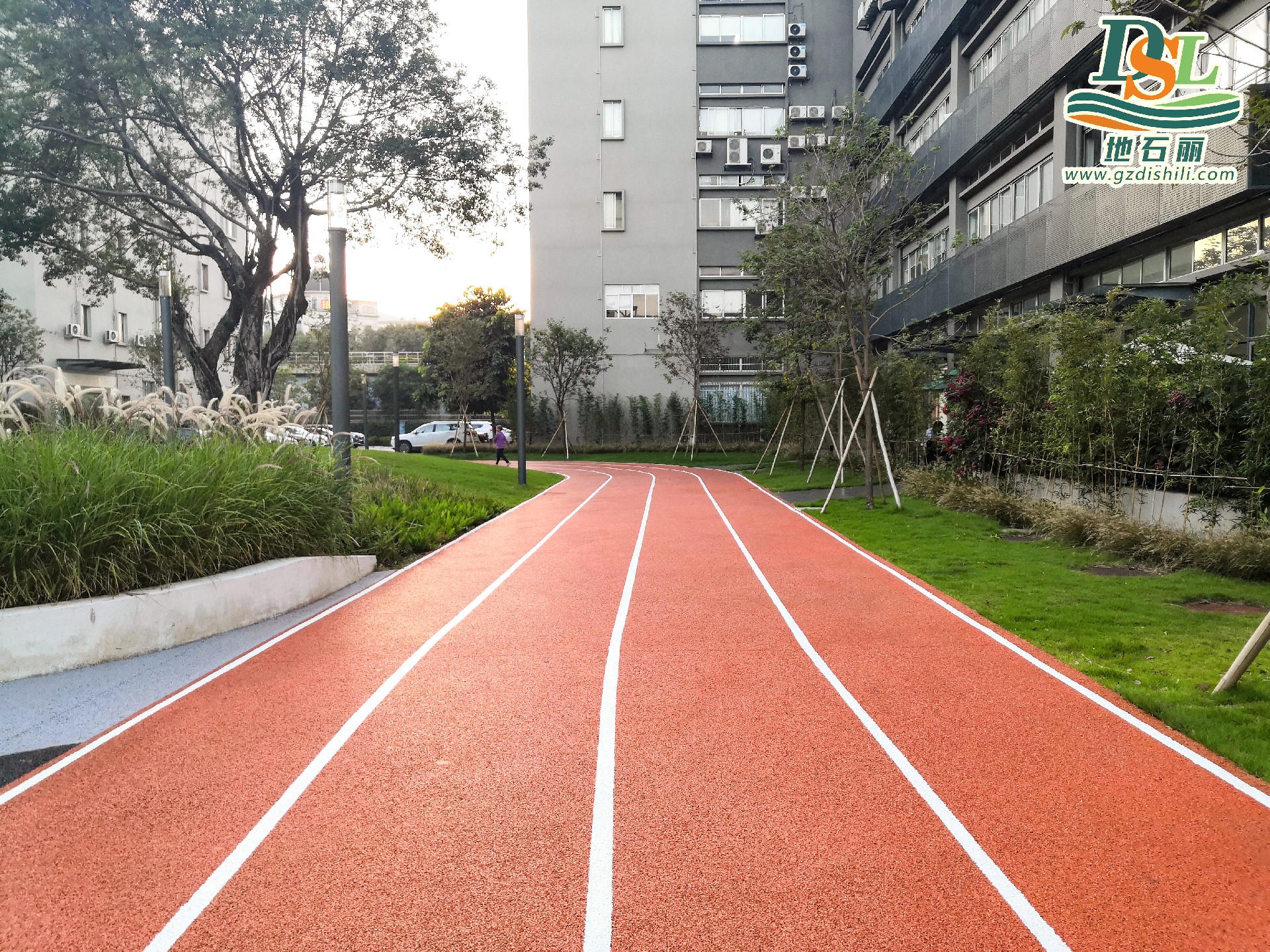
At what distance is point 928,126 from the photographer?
101 feet

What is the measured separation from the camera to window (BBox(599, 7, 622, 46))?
40.1 meters

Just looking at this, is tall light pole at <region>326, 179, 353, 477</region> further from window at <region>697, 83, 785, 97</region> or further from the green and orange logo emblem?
window at <region>697, 83, 785, 97</region>

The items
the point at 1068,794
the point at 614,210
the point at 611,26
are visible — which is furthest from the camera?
the point at 614,210

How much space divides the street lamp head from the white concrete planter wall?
13.7 ft

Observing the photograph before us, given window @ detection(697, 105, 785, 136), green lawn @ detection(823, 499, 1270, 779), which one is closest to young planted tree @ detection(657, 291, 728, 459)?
window @ detection(697, 105, 785, 136)

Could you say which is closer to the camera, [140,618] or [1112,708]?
[1112,708]

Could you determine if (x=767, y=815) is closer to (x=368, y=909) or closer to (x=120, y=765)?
(x=368, y=909)

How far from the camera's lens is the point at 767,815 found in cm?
384

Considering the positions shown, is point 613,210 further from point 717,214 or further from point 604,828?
point 604,828

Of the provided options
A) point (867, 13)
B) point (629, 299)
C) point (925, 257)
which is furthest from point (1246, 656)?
point (629, 299)

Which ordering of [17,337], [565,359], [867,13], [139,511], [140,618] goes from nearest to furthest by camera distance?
[140,618]
[139,511]
[17,337]
[867,13]
[565,359]

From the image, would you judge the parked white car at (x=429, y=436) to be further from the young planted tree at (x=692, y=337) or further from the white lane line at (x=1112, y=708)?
the white lane line at (x=1112, y=708)

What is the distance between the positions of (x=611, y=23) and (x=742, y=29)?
603 centimetres

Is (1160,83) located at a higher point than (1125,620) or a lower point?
higher
